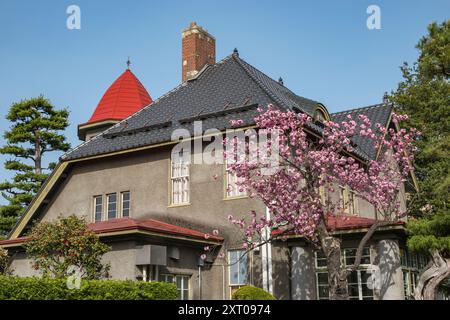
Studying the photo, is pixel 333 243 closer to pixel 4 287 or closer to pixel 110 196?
pixel 4 287

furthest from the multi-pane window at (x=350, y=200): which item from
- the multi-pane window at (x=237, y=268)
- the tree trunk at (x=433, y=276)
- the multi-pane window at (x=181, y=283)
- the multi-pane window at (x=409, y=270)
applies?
the multi-pane window at (x=181, y=283)

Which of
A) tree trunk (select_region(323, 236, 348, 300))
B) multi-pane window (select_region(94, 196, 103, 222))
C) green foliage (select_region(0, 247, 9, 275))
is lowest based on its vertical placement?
tree trunk (select_region(323, 236, 348, 300))

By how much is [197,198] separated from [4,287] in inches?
328

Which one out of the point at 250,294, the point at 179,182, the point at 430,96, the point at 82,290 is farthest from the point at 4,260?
the point at 430,96

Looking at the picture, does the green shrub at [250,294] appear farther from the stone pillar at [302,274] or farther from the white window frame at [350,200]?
the white window frame at [350,200]

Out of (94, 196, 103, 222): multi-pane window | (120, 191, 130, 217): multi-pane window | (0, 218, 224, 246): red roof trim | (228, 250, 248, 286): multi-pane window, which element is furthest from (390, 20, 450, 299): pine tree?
(94, 196, 103, 222): multi-pane window

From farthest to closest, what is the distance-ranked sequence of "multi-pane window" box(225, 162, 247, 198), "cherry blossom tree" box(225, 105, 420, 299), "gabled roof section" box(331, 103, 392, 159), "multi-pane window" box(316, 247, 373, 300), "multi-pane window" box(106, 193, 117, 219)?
"gabled roof section" box(331, 103, 392, 159) < "multi-pane window" box(106, 193, 117, 219) < "multi-pane window" box(225, 162, 247, 198) < "multi-pane window" box(316, 247, 373, 300) < "cherry blossom tree" box(225, 105, 420, 299)

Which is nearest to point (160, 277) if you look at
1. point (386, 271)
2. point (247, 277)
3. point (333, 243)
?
point (247, 277)

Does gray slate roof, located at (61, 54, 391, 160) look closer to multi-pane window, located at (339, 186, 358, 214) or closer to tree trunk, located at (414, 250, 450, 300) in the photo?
multi-pane window, located at (339, 186, 358, 214)

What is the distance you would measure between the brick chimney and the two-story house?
0.05m

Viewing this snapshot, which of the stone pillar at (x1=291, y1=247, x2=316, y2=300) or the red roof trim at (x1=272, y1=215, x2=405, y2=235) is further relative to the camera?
the stone pillar at (x1=291, y1=247, x2=316, y2=300)

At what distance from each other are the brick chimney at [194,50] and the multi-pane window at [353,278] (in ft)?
36.3

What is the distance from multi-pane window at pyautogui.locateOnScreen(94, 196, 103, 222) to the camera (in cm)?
2112

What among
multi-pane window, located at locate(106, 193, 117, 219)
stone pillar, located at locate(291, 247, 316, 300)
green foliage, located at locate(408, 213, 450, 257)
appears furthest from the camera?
multi-pane window, located at locate(106, 193, 117, 219)
